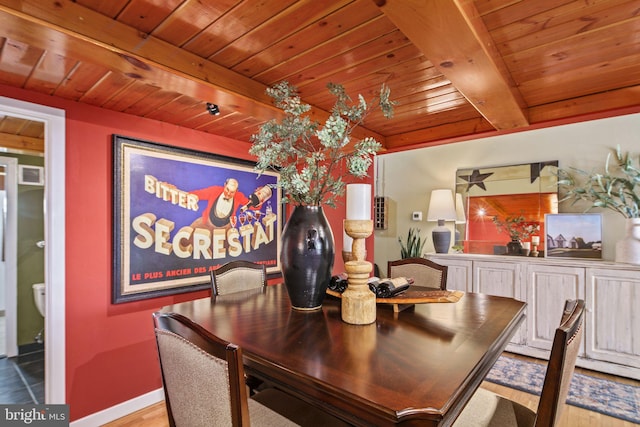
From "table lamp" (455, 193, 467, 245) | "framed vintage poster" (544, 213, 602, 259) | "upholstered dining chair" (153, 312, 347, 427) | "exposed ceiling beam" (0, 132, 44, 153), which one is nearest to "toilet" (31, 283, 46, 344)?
"exposed ceiling beam" (0, 132, 44, 153)

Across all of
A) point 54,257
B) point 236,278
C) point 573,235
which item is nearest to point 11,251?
point 54,257

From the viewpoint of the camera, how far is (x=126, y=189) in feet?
7.27

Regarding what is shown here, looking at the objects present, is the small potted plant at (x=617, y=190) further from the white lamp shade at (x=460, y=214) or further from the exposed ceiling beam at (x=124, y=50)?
the exposed ceiling beam at (x=124, y=50)

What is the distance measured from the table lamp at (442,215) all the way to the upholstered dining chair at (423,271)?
1.19m

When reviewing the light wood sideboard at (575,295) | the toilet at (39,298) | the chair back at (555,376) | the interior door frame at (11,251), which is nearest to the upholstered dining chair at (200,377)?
the chair back at (555,376)

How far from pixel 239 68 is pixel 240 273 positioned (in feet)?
4.22

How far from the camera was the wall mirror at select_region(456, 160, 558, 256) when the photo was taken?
10.8 ft

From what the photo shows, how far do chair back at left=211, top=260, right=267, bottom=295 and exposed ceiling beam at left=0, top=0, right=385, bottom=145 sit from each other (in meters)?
1.05

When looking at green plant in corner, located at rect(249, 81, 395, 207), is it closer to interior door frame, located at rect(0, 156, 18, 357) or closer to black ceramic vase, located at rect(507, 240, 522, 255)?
black ceramic vase, located at rect(507, 240, 522, 255)

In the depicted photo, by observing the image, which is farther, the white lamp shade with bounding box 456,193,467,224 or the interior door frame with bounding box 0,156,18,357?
the white lamp shade with bounding box 456,193,467,224

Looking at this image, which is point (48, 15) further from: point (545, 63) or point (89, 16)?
point (545, 63)

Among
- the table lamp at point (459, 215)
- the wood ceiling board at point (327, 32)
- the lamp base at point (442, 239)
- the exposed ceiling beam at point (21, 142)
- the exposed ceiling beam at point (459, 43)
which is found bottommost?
the lamp base at point (442, 239)

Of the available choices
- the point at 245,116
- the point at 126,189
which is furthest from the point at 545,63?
the point at 126,189

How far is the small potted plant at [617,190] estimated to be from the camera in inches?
106
